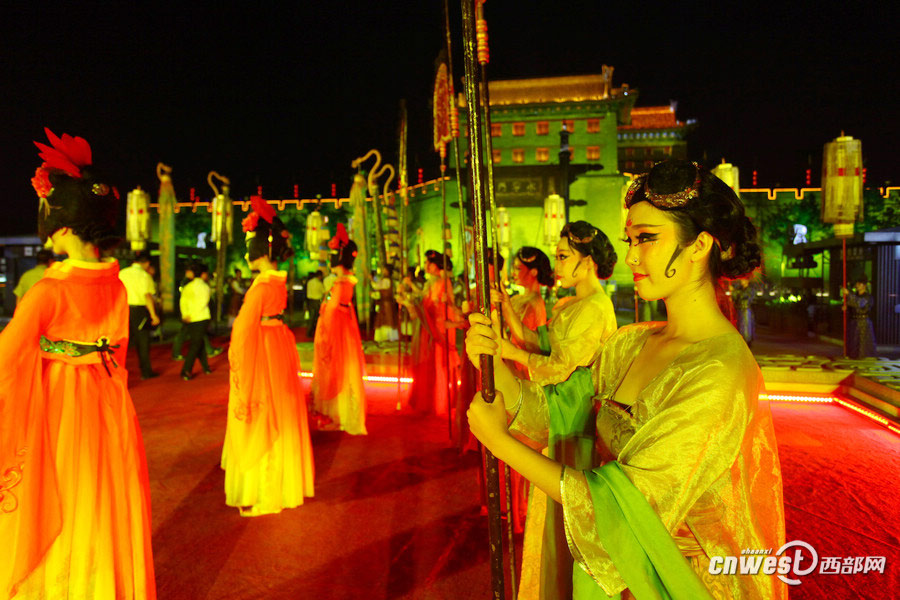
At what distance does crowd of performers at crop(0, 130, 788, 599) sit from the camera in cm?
105

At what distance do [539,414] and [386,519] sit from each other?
7.24 feet

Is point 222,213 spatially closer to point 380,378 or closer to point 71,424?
point 380,378

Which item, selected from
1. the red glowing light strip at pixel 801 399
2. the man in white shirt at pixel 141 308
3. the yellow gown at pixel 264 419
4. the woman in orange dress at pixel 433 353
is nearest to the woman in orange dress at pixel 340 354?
the woman in orange dress at pixel 433 353

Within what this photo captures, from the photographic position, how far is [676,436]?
3.43ft

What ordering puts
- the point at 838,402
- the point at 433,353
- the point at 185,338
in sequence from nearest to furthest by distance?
the point at 433,353 → the point at 838,402 → the point at 185,338

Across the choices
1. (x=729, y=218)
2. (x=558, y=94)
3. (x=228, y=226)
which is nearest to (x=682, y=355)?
(x=729, y=218)

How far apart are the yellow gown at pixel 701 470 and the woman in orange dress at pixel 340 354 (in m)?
4.13

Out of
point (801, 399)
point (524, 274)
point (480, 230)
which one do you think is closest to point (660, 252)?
point (480, 230)

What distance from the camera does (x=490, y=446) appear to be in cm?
122

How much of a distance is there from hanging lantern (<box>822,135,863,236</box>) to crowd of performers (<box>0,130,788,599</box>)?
25.0 feet

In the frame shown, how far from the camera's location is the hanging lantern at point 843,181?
8723 millimetres

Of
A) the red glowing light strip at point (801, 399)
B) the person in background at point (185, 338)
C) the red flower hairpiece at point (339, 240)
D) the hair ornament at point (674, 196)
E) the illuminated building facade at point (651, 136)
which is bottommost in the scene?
the red glowing light strip at point (801, 399)

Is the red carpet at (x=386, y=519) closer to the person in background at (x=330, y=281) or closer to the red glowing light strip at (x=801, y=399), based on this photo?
the red glowing light strip at (x=801, y=399)

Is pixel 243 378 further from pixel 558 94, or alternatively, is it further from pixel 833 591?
pixel 558 94
